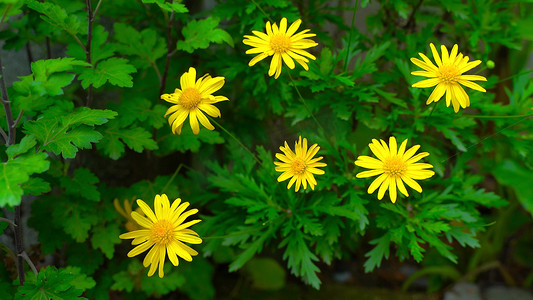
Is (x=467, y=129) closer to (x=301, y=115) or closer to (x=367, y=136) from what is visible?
(x=367, y=136)

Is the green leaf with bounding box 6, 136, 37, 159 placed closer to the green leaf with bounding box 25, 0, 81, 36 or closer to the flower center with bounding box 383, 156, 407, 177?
the green leaf with bounding box 25, 0, 81, 36

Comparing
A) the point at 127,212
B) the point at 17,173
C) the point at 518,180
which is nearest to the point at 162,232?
the point at 17,173

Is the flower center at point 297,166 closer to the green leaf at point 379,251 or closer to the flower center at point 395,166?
Answer: the flower center at point 395,166

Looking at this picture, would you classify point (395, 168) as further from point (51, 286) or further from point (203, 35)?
point (51, 286)

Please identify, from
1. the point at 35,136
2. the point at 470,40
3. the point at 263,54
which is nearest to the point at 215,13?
the point at 263,54

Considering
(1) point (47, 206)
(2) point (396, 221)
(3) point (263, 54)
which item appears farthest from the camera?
(1) point (47, 206)
